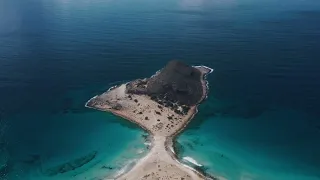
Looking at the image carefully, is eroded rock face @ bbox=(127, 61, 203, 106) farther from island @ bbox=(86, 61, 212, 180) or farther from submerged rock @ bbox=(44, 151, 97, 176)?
submerged rock @ bbox=(44, 151, 97, 176)

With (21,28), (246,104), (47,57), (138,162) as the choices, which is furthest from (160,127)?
(21,28)

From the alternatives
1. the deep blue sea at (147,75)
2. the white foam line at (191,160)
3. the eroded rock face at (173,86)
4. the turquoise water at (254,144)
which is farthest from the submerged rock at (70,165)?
the eroded rock face at (173,86)

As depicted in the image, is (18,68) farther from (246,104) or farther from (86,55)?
(246,104)

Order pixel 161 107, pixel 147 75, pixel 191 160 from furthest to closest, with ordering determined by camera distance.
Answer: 1. pixel 147 75
2. pixel 161 107
3. pixel 191 160

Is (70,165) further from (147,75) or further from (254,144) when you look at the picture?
(147,75)

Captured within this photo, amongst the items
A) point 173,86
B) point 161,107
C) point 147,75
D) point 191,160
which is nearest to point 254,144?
point 191,160

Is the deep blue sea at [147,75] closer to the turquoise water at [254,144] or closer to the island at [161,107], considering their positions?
the turquoise water at [254,144]
